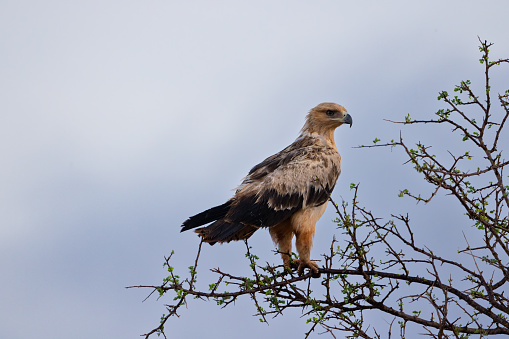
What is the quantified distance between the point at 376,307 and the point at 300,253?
132cm

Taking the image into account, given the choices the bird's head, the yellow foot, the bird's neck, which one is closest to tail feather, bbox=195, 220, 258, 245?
the yellow foot

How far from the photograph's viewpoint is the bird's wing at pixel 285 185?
6.64 metres

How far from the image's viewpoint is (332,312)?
18.7 ft

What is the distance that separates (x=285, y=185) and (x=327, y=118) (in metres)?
1.51

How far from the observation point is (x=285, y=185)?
6.85 m

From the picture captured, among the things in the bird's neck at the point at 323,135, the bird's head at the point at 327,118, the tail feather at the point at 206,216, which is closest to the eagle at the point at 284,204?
the tail feather at the point at 206,216

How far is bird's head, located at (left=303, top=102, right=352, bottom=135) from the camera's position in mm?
7918

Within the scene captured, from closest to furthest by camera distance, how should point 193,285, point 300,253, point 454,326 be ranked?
point 454,326 < point 193,285 < point 300,253

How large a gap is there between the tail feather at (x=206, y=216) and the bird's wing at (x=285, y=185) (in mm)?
127

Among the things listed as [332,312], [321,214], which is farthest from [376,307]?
[321,214]

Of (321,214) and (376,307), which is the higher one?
(321,214)

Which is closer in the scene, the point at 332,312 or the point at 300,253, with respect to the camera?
the point at 332,312

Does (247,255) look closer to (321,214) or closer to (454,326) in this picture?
(321,214)

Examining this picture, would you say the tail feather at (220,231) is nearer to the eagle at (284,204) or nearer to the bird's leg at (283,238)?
the eagle at (284,204)
